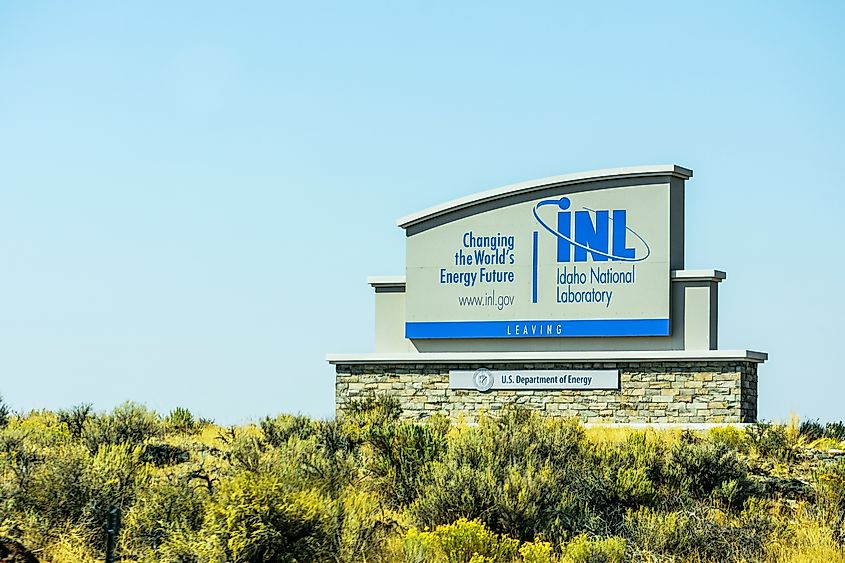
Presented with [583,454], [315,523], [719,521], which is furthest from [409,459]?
[315,523]

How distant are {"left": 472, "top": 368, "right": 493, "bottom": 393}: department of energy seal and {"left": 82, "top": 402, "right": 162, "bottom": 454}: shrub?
7.50 meters

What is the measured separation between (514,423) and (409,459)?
3903mm

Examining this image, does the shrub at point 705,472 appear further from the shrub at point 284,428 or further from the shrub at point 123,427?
the shrub at point 123,427

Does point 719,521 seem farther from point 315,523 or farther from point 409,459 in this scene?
point 315,523

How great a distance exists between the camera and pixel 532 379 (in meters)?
29.6

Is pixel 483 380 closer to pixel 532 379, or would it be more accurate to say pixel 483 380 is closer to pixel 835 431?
pixel 532 379

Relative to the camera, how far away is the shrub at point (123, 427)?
839 inches

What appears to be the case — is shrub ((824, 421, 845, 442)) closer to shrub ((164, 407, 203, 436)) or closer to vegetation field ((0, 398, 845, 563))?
vegetation field ((0, 398, 845, 563))

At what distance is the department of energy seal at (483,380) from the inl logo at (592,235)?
3.13 m

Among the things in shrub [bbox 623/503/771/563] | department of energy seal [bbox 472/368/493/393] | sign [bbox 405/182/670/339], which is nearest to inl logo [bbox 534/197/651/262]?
sign [bbox 405/182/670/339]

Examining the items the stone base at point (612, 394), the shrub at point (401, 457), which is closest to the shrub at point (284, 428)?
the shrub at point (401, 457)

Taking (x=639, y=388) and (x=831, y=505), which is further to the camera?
(x=639, y=388)

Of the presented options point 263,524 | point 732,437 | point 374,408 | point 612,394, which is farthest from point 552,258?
point 263,524

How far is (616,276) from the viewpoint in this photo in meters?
29.1
